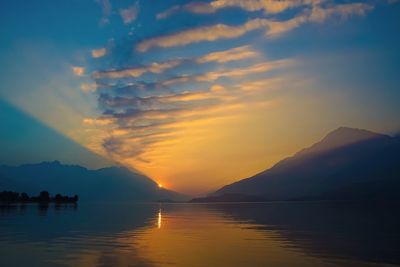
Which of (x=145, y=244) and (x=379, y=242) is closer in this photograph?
(x=145, y=244)

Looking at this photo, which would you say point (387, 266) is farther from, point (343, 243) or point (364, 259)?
point (343, 243)

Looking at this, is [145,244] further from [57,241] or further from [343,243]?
[343,243]

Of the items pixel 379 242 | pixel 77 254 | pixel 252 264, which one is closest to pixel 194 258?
pixel 252 264

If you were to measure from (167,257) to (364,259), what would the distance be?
15.7 metres

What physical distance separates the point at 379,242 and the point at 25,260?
35494mm

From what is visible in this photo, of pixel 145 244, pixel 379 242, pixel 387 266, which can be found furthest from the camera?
pixel 379 242

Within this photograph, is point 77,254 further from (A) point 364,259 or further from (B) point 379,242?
(B) point 379,242

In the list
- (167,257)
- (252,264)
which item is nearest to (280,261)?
(252,264)

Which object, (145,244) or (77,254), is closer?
(77,254)

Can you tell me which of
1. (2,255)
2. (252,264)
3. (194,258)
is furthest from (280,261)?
(2,255)

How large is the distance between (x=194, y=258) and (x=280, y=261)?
6.69 metres

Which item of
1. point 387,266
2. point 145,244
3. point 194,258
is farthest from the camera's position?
point 145,244

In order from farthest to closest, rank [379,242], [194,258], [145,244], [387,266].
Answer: [379,242] → [145,244] → [194,258] → [387,266]

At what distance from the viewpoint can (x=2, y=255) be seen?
34.9 meters
